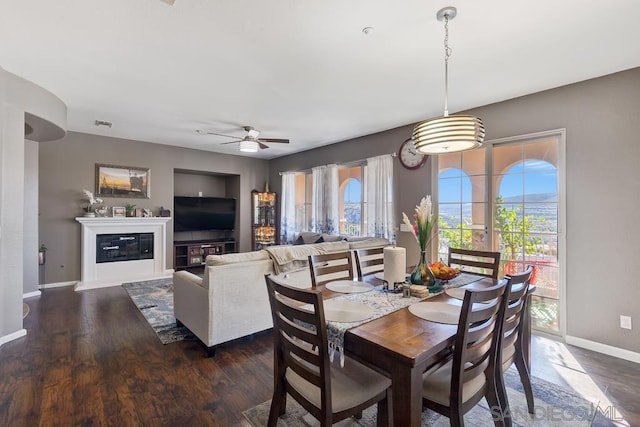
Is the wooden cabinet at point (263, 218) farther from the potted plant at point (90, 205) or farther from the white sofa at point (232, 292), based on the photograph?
the white sofa at point (232, 292)

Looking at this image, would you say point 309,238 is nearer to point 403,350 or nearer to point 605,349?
point 605,349

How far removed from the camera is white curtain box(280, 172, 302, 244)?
273 inches

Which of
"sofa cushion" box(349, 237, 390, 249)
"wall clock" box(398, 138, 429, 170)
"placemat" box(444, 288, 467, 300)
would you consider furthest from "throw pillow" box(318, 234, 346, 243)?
"placemat" box(444, 288, 467, 300)

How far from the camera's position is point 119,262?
553cm

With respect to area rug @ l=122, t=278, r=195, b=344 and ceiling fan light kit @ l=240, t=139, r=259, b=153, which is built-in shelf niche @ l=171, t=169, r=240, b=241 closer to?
area rug @ l=122, t=278, r=195, b=344

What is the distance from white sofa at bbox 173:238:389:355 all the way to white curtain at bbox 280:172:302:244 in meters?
3.65

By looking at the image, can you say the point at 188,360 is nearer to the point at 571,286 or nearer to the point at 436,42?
the point at 436,42

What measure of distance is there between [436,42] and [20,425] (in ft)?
12.9

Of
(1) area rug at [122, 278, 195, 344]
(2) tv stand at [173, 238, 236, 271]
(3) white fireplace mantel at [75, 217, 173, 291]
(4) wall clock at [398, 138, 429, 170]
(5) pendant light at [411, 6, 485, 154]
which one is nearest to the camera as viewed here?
(5) pendant light at [411, 6, 485, 154]

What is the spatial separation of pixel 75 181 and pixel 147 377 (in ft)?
14.7

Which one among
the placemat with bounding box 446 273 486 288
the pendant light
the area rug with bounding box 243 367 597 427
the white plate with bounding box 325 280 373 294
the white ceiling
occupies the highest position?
the white ceiling

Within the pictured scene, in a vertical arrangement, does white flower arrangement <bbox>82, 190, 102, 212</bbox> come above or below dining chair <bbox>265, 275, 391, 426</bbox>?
above

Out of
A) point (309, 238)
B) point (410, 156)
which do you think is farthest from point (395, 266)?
point (309, 238)

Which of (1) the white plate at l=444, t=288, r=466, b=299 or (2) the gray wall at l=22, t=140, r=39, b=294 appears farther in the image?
(2) the gray wall at l=22, t=140, r=39, b=294
